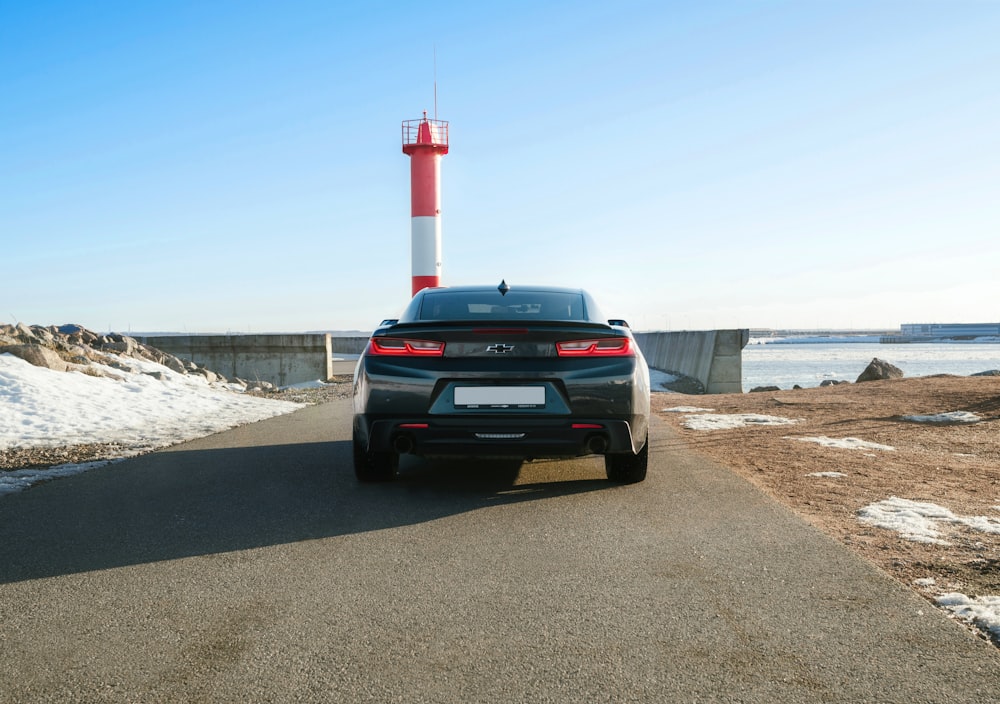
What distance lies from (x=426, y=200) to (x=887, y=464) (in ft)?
66.5

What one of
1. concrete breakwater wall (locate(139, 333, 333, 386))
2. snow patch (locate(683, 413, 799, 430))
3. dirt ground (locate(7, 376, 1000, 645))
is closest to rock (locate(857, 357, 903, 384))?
dirt ground (locate(7, 376, 1000, 645))

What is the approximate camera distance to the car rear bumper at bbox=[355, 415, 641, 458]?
5113mm

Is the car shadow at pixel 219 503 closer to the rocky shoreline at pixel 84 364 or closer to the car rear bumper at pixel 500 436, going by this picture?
the car rear bumper at pixel 500 436

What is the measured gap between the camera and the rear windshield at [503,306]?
5863 mm

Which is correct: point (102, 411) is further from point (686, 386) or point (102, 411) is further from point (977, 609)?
point (686, 386)

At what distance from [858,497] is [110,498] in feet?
17.1

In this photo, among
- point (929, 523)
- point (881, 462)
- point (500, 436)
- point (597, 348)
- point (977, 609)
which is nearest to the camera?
point (977, 609)

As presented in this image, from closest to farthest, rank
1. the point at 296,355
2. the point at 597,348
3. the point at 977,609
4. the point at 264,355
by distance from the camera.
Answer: the point at 977,609 → the point at 597,348 → the point at 296,355 → the point at 264,355

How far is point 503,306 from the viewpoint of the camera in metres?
6.05

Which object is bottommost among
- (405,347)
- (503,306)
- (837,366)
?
(837,366)

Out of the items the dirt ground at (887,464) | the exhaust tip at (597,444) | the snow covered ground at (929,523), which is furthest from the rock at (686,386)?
the exhaust tip at (597,444)

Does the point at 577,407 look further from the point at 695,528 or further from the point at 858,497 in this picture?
the point at 858,497

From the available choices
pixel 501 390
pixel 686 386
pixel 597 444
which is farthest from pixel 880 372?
pixel 501 390

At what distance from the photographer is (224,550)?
13.7 ft
